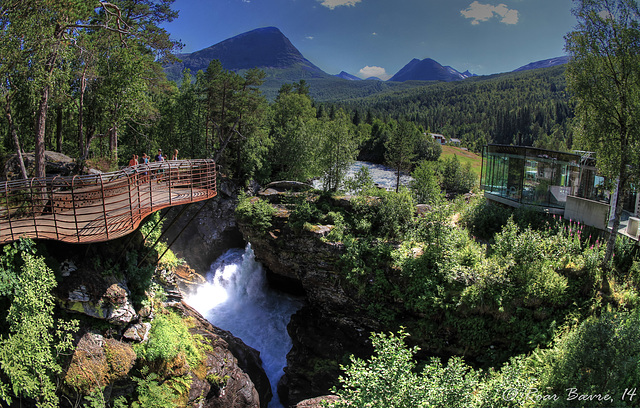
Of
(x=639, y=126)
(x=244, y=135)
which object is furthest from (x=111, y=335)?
(x=244, y=135)

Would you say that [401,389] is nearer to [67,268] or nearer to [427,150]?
[67,268]

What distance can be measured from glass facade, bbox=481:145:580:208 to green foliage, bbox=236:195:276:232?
15207mm

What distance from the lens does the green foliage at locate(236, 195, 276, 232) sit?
21953 millimetres

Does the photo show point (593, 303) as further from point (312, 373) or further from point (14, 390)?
point (14, 390)

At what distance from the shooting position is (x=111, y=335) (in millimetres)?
10828

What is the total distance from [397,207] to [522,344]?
30.5 ft

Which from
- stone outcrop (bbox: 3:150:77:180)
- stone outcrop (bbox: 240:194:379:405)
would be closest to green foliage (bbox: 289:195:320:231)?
stone outcrop (bbox: 240:194:379:405)

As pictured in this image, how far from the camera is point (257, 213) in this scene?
22.2 metres

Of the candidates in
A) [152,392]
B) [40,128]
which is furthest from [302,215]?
[40,128]

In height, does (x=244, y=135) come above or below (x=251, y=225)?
above

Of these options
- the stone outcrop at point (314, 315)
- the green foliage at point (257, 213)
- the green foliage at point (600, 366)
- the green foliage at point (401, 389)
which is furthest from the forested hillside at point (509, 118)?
the green foliage at point (401, 389)

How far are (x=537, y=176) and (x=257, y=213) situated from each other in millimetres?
17134

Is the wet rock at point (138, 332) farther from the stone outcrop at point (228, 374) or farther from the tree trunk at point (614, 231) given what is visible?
the tree trunk at point (614, 231)

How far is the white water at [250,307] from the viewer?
18.6m
